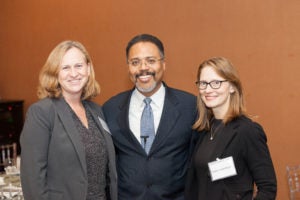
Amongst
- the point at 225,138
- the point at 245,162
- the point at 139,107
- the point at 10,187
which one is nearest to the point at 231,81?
the point at 225,138

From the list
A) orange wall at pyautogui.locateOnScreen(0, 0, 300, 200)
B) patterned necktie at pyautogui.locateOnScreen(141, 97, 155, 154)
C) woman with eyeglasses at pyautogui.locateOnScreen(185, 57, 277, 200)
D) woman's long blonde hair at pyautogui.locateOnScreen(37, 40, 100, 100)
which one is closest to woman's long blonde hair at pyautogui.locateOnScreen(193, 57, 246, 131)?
woman with eyeglasses at pyautogui.locateOnScreen(185, 57, 277, 200)

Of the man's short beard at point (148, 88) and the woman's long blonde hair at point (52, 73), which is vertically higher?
the woman's long blonde hair at point (52, 73)

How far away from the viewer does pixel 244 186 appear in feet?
6.44

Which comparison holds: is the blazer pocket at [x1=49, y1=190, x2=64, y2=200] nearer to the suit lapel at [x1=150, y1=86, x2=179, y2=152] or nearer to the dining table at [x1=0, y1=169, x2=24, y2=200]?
the suit lapel at [x1=150, y1=86, x2=179, y2=152]

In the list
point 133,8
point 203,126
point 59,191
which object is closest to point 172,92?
point 203,126

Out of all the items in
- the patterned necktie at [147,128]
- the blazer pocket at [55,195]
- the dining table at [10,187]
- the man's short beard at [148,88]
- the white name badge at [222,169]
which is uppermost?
the man's short beard at [148,88]

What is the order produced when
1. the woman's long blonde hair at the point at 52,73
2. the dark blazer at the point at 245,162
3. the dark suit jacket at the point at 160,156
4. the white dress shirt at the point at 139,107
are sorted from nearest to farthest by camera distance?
the dark blazer at the point at 245,162 < the woman's long blonde hair at the point at 52,73 < the dark suit jacket at the point at 160,156 < the white dress shirt at the point at 139,107

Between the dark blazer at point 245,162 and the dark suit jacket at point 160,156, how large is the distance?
319 mm

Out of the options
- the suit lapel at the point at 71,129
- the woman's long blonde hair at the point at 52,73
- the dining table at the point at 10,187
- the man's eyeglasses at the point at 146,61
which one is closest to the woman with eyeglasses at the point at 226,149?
the man's eyeglasses at the point at 146,61

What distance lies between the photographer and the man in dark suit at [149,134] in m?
2.31

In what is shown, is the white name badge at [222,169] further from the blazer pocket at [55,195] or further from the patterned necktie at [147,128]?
the blazer pocket at [55,195]

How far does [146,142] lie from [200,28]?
6.78 feet

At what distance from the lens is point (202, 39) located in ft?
13.2

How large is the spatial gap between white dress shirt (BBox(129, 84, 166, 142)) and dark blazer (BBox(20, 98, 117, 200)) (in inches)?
17.6
